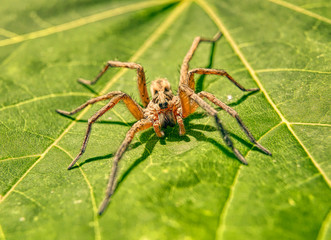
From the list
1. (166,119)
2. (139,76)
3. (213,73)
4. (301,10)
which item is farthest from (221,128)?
(301,10)

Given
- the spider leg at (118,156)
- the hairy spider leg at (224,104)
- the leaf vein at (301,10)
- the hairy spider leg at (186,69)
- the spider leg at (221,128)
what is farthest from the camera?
the leaf vein at (301,10)

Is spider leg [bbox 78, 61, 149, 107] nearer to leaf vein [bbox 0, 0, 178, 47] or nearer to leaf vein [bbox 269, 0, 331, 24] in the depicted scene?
leaf vein [bbox 0, 0, 178, 47]

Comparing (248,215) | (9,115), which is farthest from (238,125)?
(9,115)

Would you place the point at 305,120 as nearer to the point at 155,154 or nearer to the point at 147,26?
the point at 155,154

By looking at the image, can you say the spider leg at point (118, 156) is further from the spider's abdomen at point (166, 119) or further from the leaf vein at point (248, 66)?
the leaf vein at point (248, 66)

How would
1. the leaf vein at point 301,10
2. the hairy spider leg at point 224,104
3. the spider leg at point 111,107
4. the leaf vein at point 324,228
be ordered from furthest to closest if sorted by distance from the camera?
the leaf vein at point 301,10 → the spider leg at point 111,107 → the hairy spider leg at point 224,104 → the leaf vein at point 324,228

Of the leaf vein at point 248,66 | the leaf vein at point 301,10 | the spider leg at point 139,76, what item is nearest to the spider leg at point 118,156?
the spider leg at point 139,76

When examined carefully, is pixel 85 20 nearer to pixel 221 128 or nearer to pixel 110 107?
pixel 110 107
